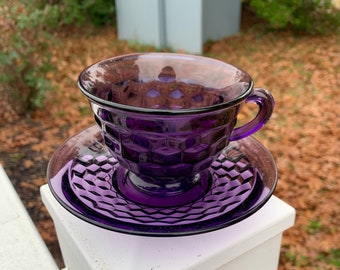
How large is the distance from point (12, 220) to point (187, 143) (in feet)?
1.93

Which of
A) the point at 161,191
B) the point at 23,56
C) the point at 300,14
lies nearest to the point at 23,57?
the point at 23,56

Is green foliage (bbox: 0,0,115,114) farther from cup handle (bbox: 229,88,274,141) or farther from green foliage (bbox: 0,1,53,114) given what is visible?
cup handle (bbox: 229,88,274,141)

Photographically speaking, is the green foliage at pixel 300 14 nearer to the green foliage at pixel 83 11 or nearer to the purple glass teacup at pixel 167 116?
the green foliage at pixel 83 11

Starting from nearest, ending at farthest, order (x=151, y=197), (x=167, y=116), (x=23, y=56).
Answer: (x=167, y=116) < (x=151, y=197) < (x=23, y=56)

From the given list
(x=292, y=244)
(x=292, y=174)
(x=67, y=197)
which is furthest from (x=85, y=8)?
(x=67, y=197)

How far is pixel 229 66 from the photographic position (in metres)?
0.77

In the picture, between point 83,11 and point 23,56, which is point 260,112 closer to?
point 23,56

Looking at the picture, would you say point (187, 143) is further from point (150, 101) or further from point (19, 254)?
Answer: point (19, 254)

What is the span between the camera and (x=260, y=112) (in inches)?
29.2

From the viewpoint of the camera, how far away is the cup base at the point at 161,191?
2.38 ft

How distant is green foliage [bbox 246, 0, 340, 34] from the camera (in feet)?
12.8

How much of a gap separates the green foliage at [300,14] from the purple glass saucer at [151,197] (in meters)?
3.31

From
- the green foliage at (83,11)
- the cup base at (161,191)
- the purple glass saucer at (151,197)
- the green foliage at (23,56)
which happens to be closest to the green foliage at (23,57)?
the green foliage at (23,56)

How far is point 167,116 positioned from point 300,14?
12.8 feet
